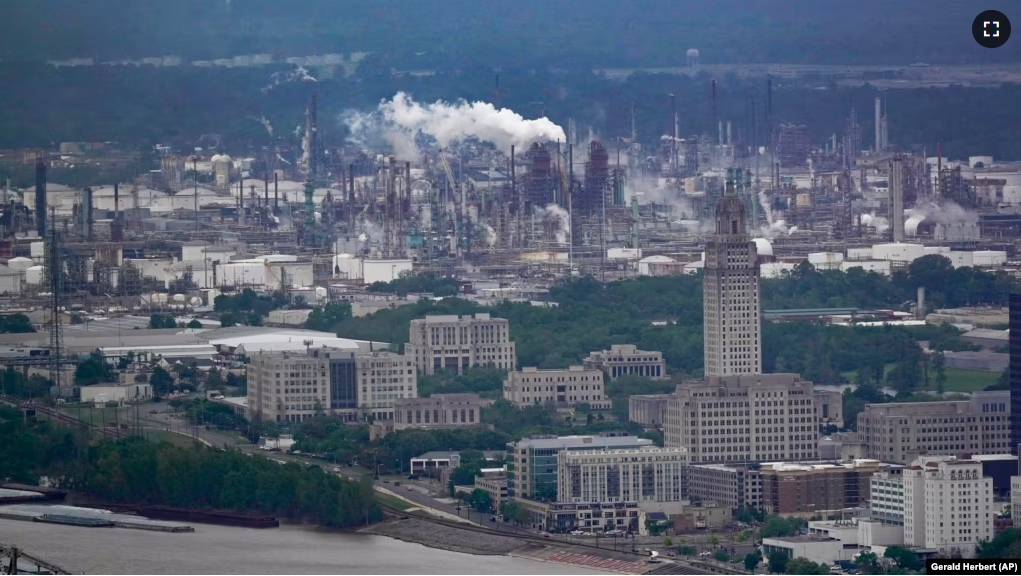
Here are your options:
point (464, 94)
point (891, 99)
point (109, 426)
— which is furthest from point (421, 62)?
point (109, 426)

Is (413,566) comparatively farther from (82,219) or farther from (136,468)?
(82,219)

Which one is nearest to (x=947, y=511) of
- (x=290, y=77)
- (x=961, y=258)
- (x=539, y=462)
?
(x=539, y=462)

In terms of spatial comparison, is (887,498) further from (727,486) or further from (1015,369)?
(1015,369)

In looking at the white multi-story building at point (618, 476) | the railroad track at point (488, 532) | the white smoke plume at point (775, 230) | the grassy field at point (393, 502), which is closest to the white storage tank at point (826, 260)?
the white smoke plume at point (775, 230)

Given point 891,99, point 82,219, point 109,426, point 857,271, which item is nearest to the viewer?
point 109,426

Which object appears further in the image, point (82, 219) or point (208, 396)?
point (82, 219)

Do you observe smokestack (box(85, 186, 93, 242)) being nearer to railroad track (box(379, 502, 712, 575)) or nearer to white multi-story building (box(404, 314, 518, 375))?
white multi-story building (box(404, 314, 518, 375))

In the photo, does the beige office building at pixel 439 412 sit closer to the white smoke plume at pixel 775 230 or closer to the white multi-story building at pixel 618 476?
the white multi-story building at pixel 618 476
